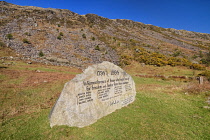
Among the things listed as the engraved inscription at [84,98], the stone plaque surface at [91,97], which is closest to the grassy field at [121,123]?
the stone plaque surface at [91,97]

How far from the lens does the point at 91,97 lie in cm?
634

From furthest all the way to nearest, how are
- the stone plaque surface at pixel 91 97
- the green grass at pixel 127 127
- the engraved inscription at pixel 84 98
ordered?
the engraved inscription at pixel 84 98
the stone plaque surface at pixel 91 97
the green grass at pixel 127 127

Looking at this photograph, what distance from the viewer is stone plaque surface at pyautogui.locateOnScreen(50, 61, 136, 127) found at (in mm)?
5438

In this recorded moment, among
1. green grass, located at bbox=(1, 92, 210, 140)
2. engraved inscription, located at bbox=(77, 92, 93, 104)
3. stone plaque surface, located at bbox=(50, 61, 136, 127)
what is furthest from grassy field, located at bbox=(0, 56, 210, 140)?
Answer: engraved inscription, located at bbox=(77, 92, 93, 104)

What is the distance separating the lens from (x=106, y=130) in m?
5.37

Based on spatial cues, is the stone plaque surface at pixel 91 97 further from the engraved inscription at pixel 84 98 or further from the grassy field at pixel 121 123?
the grassy field at pixel 121 123

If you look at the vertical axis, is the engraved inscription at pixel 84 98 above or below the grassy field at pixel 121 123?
above

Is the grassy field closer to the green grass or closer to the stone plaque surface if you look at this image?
the green grass

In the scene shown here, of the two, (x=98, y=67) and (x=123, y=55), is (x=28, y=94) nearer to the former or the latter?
(x=98, y=67)

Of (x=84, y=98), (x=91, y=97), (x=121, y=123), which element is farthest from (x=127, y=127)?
(x=84, y=98)

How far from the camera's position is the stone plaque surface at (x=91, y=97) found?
17.8ft

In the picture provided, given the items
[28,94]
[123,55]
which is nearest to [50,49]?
[123,55]

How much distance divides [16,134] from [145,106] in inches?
287

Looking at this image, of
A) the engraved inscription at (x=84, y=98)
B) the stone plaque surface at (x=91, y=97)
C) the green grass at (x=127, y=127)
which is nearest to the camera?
the green grass at (x=127, y=127)
